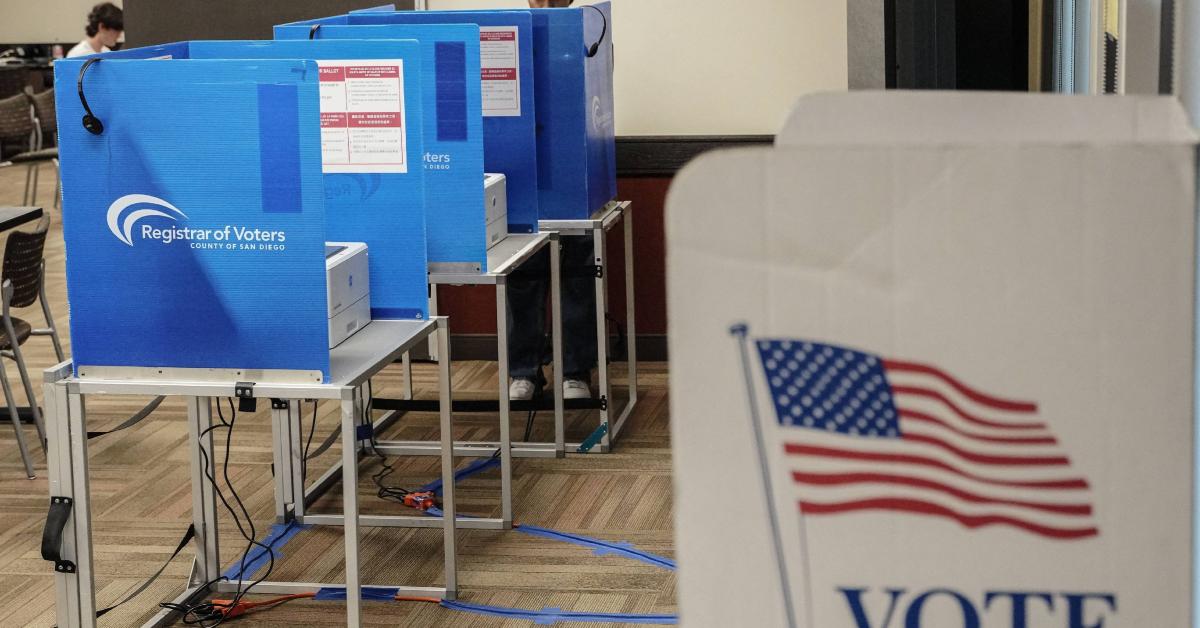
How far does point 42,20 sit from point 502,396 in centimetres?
1263

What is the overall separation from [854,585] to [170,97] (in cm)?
194

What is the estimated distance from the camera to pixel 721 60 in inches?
201

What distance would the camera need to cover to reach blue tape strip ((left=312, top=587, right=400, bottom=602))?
3125mm

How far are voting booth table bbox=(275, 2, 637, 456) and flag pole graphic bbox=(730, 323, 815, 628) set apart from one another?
2.78m

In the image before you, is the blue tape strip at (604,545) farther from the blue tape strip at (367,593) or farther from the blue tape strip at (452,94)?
the blue tape strip at (452,94)

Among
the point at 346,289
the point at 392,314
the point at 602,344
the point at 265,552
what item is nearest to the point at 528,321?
the point at 602,344

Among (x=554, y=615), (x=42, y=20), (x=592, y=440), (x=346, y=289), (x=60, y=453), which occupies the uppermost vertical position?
(x=42, y=20)

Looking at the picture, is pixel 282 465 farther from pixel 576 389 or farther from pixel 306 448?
pixel 576 389

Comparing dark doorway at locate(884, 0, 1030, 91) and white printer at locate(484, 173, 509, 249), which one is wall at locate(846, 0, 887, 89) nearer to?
dark doorway at locate(884, 0, 1030, 91)

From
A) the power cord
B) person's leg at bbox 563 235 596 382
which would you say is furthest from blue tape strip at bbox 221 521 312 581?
person's leg at bbox 563 235 596 382

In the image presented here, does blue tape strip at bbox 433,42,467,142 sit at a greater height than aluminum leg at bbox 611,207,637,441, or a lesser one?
greater

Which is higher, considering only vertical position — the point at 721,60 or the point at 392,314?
the point at 721,60

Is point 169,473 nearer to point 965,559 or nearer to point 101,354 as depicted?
point 101,354

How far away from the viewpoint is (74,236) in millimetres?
2488
